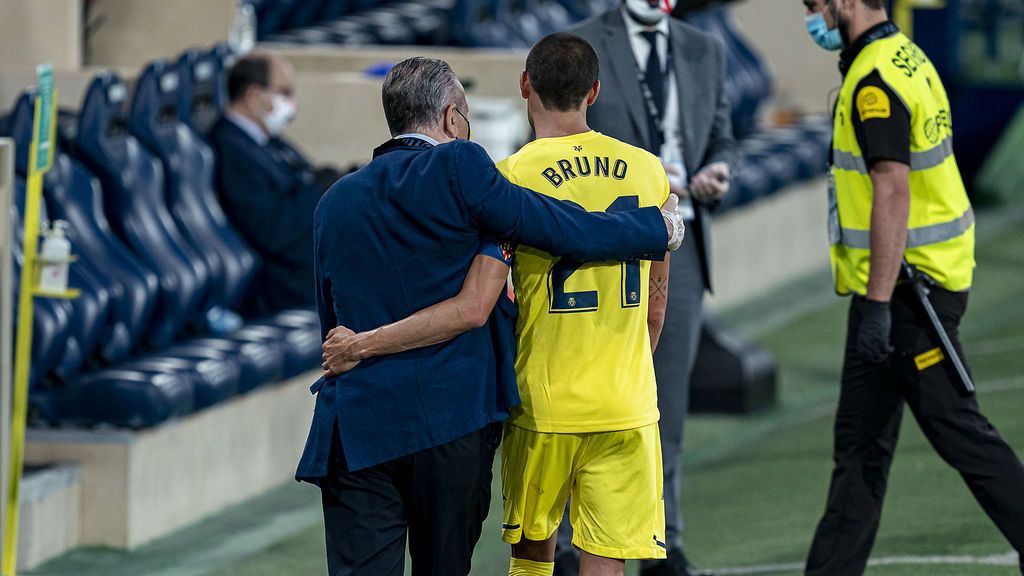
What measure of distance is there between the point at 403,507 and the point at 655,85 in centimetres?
177

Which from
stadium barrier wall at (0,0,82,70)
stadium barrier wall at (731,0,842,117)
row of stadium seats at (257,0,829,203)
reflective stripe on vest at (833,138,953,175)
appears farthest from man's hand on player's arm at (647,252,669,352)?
stadium barrier wall at (731,0,842,117)

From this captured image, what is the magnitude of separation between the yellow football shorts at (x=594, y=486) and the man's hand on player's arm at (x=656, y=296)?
0.26m

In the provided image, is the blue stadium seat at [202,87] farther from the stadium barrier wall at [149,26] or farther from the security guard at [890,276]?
the security guard at [890,276]

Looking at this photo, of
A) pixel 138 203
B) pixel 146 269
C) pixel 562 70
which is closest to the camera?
pixel 562 70

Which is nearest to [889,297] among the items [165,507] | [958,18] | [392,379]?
[392,379]

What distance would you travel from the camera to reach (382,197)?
10.8 ft

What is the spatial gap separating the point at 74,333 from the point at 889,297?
269 centimetres

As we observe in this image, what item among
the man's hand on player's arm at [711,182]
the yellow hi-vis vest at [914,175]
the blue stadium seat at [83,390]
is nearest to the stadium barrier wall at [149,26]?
the blue stadium seat at [83,390]

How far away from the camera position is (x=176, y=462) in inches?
227

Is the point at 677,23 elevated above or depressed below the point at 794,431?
above

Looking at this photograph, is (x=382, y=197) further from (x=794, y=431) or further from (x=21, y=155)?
(x=794, y=431)

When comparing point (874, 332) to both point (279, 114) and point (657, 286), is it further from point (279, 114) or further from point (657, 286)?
point (279, 114)

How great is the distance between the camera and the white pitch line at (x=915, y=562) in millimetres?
4988

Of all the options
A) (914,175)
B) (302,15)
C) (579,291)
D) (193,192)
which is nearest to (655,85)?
(914,175)
